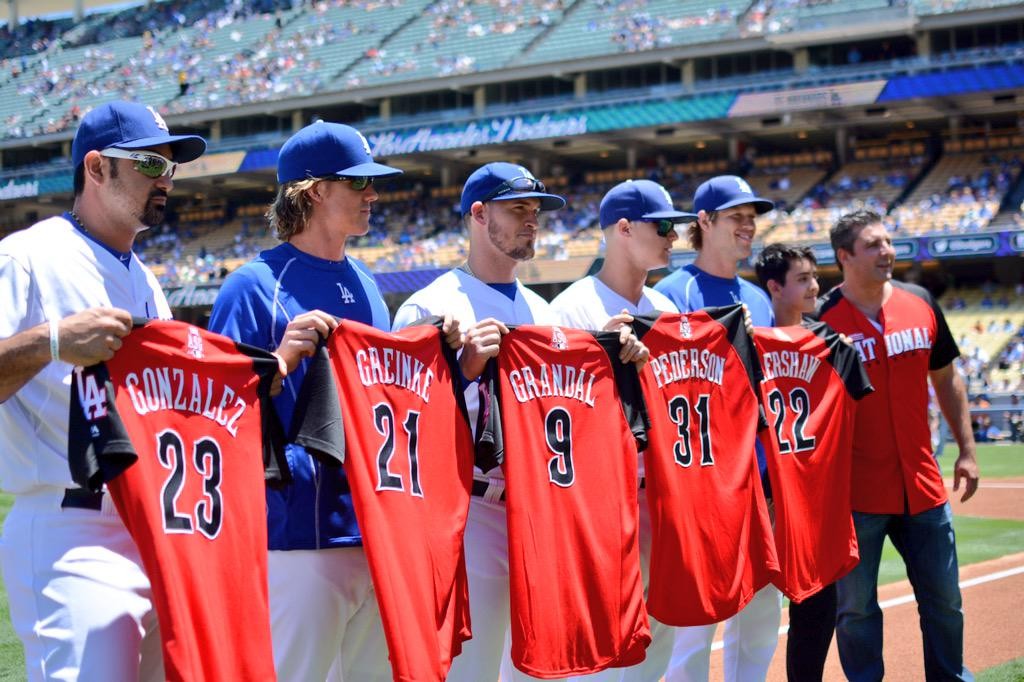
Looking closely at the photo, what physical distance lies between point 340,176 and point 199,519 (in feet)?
4.02

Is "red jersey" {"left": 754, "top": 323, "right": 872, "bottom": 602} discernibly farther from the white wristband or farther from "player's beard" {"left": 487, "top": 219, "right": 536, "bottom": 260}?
the white wristband

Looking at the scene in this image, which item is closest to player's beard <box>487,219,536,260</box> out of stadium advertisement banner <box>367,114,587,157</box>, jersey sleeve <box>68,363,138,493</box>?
jersey sleeve <box>68,363,138,493</box>

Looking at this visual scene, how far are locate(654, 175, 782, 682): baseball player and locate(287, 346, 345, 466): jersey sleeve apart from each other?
2.19 meters

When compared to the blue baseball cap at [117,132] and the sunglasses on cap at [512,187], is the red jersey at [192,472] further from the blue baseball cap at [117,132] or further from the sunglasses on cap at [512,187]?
the sunglasses on cap at [512,187]

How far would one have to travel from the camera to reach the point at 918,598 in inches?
206

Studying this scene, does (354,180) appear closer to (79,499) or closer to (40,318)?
(40,318)

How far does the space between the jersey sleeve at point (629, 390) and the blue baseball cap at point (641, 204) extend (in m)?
0.77

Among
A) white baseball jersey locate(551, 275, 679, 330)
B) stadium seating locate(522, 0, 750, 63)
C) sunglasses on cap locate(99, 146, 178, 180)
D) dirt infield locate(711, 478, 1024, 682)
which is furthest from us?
stadium seating locate(522, 0, 750, 63)

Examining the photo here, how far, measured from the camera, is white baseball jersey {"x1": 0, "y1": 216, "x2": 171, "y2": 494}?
10.1 ft

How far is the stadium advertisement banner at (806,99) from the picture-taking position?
33750 millimetres

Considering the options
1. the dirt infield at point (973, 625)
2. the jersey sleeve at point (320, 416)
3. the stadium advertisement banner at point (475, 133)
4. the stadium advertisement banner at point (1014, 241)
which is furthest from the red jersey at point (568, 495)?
the stadium advertisement banner at point (475, 133)

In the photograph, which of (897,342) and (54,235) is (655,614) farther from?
(54,235)

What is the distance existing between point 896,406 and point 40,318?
12.3 feet

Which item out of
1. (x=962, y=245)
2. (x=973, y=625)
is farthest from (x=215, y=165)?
(x=973, y=625)
